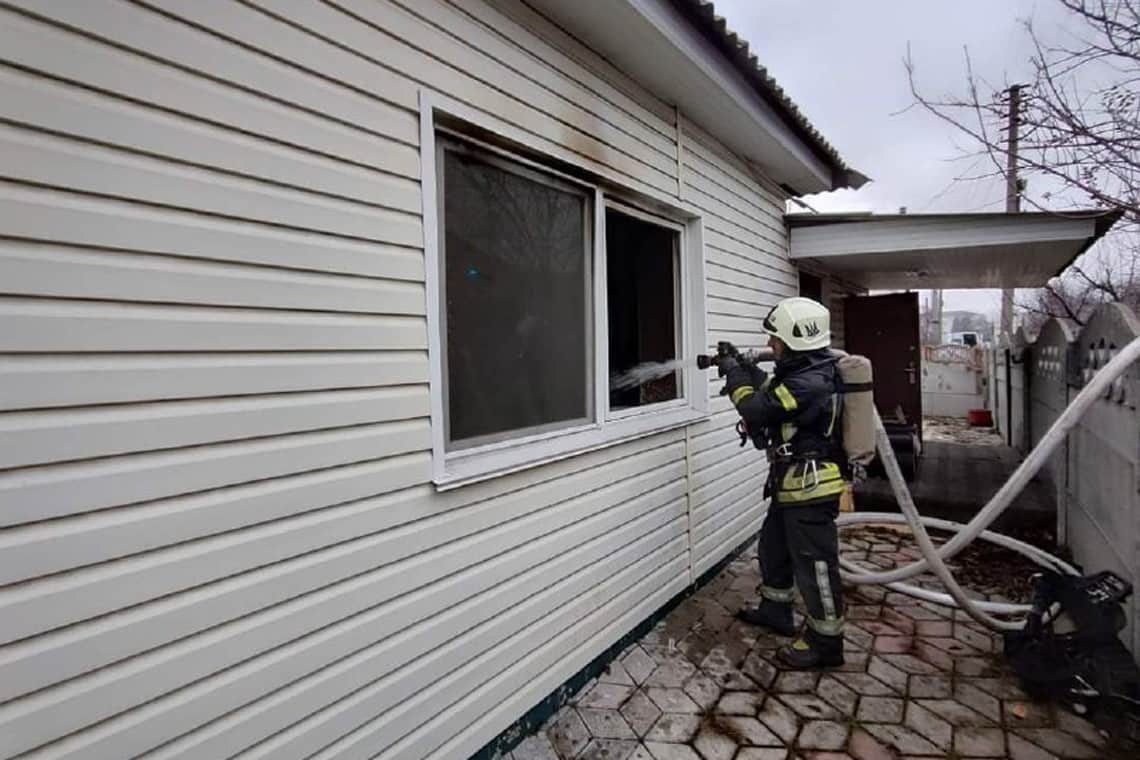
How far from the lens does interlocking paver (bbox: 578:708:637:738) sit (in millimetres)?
2699

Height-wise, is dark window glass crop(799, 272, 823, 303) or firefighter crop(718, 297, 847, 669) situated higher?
dark window glass crop(799, 272, 823, 303)

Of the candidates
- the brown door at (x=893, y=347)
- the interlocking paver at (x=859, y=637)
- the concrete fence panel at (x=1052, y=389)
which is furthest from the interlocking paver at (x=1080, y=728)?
the brown door at (x=893, y=347)

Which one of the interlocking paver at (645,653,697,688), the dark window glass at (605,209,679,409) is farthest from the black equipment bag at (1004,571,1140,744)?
the dark window glass at (605,209,679,409)

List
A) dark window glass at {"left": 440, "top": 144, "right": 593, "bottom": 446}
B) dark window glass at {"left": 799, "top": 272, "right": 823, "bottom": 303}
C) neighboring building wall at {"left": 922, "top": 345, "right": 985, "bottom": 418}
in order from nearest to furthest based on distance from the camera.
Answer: dark window glass at {"left": 440, "top": 144, "right": 593, "bottom": 446}
dark window glass at {"left": 799, "top": 272, "right": 823, "bottom": 303}
neighboring building wall at {"left": 922, "top": 345, "right": 985, "bottom": 418}

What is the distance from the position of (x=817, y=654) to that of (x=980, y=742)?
80 centimetres

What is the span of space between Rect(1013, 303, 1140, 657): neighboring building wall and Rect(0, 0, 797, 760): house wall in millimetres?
3097

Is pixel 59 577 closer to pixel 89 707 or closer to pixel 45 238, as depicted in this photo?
pixel 89 707

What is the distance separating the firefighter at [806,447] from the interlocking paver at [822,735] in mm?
482

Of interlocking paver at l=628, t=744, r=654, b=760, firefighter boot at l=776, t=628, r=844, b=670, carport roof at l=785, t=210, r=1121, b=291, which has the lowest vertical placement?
interlocking paver at l=628, t=744, r=654, b=760

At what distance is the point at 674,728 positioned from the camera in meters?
2.74

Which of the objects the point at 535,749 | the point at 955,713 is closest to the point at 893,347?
the point at 955,713

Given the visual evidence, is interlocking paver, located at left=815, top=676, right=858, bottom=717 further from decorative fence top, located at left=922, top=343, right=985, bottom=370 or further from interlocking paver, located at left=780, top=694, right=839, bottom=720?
decorative fence top, located at left=922, top=343, right=985, bottom=370

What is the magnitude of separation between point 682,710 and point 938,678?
4.76 ft

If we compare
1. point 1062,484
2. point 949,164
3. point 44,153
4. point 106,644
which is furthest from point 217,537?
point 1062,484
